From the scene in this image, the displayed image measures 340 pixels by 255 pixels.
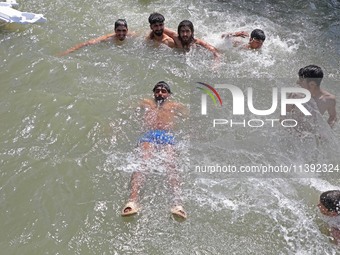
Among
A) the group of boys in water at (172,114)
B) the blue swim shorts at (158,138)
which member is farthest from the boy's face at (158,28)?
the blue swim shorts at (158,138)

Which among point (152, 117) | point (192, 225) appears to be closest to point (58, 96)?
point (152, 117)

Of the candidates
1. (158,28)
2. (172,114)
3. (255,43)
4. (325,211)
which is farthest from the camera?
(158,28)

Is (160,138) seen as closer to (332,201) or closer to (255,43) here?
(332,201)

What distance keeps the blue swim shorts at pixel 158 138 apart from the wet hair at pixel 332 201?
5.65 feet

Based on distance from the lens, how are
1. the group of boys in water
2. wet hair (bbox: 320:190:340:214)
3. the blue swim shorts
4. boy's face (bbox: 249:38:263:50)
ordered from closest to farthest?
wet hair (bbox: 320:190:340:214)
the group of boys in water
the blue swim shorts
boy's face (bbox: 249:38:263:50)

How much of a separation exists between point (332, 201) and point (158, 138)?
1929 millimetres

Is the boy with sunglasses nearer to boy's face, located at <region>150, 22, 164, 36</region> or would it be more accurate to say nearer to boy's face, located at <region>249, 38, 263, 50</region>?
boy's face, located at <region>150, 22, 164, 36</region>

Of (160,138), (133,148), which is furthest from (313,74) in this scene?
(133,148)

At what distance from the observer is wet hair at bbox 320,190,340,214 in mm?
3775

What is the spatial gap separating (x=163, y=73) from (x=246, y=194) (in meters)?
2.44

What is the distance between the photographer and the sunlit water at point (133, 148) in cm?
383

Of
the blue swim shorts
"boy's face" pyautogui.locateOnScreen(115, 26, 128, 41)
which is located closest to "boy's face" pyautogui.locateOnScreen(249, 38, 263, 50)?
"boy's face" pyautogui.locateOnScreen(115, 26, 128, 41)

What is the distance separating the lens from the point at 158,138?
4.72 meters

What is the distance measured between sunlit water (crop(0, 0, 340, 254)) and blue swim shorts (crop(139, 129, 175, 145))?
0.16 meters
